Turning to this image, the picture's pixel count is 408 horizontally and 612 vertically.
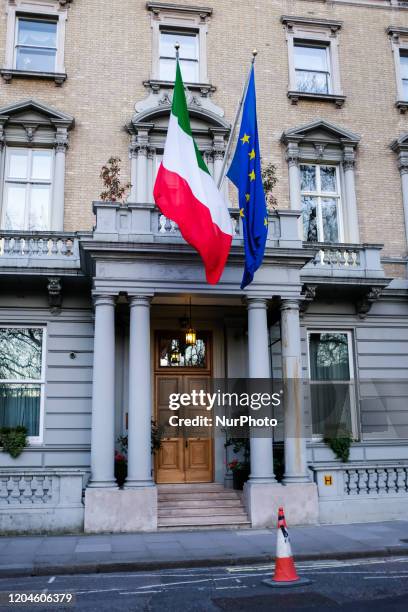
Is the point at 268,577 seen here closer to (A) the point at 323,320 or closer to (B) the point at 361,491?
(B) the point at 361,491

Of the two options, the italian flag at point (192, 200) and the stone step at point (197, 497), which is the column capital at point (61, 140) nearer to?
the italian flag at point (192, 200)

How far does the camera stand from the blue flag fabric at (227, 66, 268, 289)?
42.5 feet

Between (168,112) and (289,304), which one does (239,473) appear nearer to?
(289,304)

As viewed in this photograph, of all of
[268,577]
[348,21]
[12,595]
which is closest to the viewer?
[12,595]

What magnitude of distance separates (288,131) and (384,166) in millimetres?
3212

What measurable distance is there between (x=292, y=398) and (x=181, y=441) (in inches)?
149

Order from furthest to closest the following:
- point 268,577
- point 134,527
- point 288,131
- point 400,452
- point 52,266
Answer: point 288,131, point 400,452, point 52,266, point 134,527, point 268,577

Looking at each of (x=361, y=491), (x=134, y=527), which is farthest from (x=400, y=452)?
(x=134, y=527)

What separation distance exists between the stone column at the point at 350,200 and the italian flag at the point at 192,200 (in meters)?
6.37

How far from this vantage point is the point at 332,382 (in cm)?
1748

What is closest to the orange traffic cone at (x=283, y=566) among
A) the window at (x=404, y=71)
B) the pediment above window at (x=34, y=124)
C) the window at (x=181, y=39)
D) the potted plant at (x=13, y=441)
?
the potted plant at (x=13, y=441)

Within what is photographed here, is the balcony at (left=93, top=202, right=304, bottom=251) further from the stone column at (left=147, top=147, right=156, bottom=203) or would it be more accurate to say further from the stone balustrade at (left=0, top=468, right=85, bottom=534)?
the stone balustrade at (left=0, top=468, right=85, bottom=534)

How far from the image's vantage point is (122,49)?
18531mm

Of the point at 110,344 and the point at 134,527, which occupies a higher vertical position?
the point at 110,344
